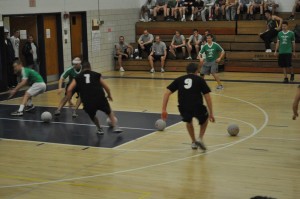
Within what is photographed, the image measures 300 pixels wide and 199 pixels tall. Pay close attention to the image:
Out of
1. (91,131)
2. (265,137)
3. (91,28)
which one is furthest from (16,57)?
(265,137)

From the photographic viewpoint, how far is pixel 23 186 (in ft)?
29.7

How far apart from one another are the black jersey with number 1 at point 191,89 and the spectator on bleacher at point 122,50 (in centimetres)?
1579

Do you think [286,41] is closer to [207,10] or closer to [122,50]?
[207,10]

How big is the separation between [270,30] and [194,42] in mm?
3401

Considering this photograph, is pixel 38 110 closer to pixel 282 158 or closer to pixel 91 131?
pixel 91 131

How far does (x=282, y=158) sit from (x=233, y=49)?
15.6 metres

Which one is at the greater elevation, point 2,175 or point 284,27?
point 284,27

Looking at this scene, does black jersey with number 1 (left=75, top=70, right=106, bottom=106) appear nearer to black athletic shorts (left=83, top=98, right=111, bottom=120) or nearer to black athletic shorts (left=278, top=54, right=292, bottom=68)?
black athletic shorts (left=83, top=98, right=111, bottom=120)

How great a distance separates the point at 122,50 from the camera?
26516mm

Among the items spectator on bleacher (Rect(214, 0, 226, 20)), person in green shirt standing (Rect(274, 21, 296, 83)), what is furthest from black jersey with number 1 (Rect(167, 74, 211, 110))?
spectator on bleacher (Rect(214, 0, 226, 20))

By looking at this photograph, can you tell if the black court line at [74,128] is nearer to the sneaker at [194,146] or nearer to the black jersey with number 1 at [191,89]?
the sneaker at [194,146]

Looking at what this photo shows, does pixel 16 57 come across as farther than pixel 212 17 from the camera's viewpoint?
No

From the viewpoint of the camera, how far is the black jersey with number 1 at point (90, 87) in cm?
1211

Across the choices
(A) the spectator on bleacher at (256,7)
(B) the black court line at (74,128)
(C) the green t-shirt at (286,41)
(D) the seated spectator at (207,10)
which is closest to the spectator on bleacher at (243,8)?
(A) the spectator on bleacher at (256,7)
